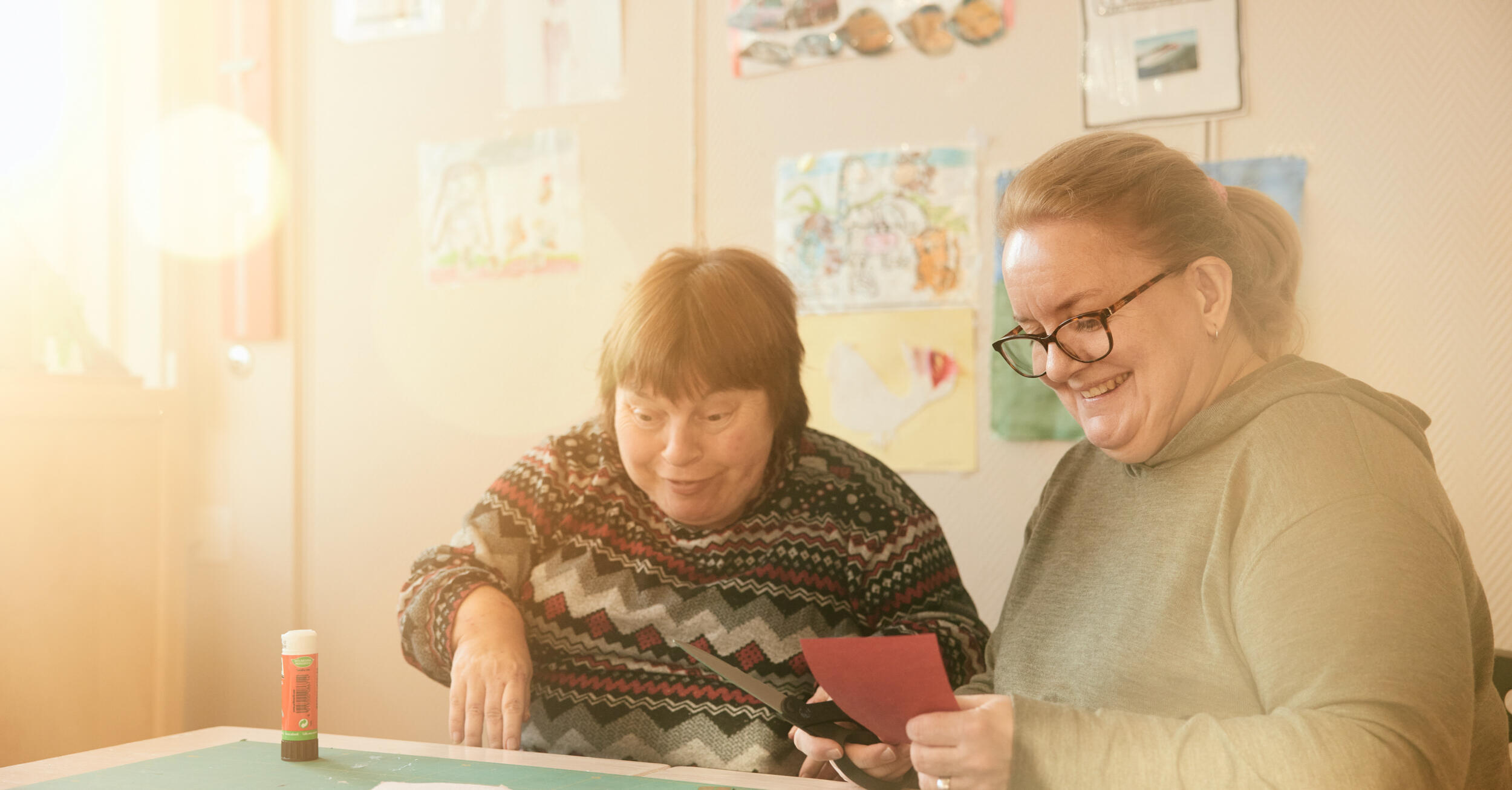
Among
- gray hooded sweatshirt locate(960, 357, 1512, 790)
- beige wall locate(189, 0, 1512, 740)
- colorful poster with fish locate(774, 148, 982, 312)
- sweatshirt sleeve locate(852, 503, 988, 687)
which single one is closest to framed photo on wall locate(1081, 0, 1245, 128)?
beige wall locate(189, 0, 1512, 740)

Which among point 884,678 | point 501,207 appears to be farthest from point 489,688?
point 501,207

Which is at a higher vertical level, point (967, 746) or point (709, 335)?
point (709, 335)

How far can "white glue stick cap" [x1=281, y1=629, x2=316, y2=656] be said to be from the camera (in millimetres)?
1278

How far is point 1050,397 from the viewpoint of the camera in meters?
2.03

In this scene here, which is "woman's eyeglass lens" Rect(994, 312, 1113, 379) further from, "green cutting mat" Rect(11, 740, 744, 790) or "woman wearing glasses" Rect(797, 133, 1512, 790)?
"green cutting mat" Rect(11, 740, 744, 790)

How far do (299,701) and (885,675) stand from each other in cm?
72

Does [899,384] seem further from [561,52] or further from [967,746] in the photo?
[967,746]

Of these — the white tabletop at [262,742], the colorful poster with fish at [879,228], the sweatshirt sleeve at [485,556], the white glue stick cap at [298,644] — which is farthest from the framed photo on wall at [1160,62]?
the white glue stick cap at [298,644]

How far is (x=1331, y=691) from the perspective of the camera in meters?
0.85

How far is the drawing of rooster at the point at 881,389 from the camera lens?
6.97 feet

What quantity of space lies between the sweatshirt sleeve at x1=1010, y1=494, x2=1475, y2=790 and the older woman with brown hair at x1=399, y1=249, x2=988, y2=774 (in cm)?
57

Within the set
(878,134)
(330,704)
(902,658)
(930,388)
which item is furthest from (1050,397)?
(330,704)

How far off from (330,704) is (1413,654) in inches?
92.6

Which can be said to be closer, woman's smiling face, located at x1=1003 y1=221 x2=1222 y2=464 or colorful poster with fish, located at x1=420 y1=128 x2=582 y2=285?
woman's smiling face, located at x1=1003 y1=221 x2=1222 y2=464
